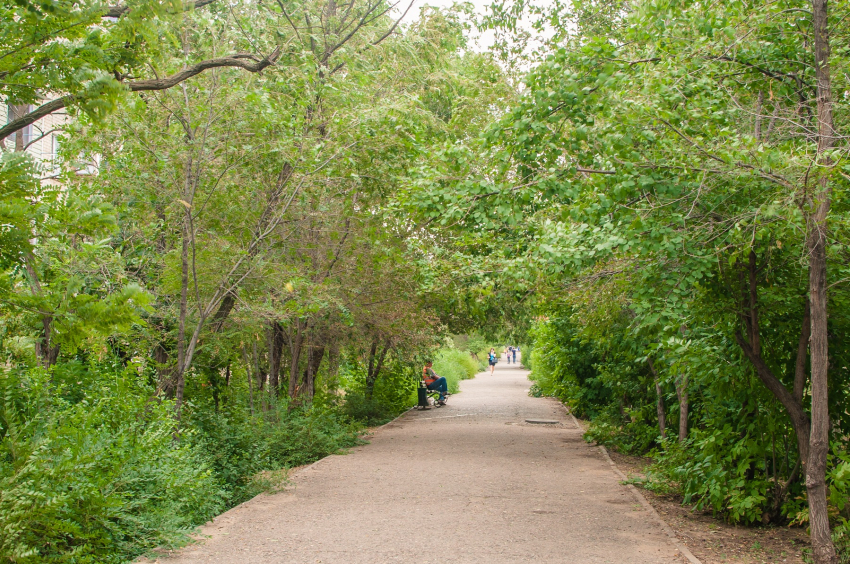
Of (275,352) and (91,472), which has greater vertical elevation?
(275,352)

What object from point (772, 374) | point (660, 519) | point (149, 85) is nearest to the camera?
point (149, 85)

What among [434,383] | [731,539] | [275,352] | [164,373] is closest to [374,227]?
[164,373]

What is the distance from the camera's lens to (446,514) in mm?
A: 7797

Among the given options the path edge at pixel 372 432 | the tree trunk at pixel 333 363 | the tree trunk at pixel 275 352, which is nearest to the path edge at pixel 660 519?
the path edge at pixel 372 432

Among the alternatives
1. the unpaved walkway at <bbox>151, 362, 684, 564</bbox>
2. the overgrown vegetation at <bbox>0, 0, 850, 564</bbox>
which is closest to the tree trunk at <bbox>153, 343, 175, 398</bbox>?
the overgrown vegetation at <bbox>0, 0, 850, 564</bbox>

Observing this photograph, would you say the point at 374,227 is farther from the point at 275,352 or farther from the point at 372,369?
the point at 372,369

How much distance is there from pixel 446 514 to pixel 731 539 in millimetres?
2903

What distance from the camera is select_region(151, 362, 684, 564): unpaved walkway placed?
616 cm

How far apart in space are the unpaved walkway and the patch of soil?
0.28 metres

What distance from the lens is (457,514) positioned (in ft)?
25.5

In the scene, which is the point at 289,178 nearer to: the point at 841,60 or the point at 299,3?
the point at 299,3

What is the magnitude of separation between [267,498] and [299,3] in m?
6.74

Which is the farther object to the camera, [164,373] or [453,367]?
[453,367]

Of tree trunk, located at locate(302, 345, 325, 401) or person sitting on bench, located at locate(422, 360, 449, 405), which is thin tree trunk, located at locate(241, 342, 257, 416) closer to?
tree trunk, located at locate(302, 345, 325, 401)
